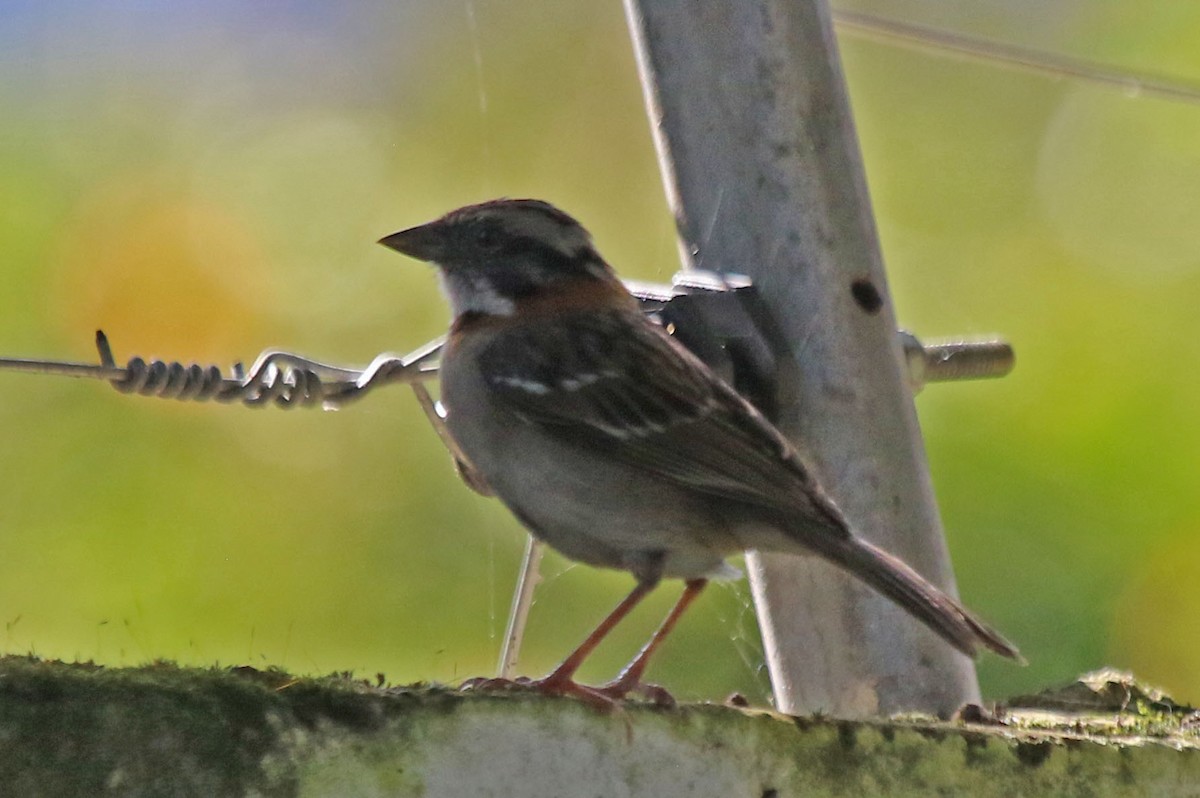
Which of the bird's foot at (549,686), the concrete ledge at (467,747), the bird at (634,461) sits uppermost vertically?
the bird at (634,461)

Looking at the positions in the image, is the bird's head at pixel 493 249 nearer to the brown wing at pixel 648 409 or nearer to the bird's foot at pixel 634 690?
the brown wing at pixel 648 409

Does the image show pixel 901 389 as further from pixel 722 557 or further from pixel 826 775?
pixel 826 775

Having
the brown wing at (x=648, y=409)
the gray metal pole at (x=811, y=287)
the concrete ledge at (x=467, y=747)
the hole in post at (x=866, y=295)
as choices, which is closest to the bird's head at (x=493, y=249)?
the brown wing at (x=648, y=409)

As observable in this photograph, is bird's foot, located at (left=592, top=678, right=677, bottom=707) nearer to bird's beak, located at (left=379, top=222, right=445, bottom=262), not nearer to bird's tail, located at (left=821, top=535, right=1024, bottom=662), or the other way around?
bird's tail, located at (left=821, top=535, right=1024, bottom=662)

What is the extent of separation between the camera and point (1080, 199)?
764 cm

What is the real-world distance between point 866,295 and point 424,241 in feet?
3.51

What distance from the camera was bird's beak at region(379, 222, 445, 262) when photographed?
359cm

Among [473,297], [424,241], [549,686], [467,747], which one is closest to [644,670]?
[549,686]

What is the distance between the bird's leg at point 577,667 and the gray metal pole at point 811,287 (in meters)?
0.62

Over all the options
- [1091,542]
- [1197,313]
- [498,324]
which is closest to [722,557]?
[498,324]

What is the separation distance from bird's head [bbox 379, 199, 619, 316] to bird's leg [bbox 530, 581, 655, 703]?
73 cm

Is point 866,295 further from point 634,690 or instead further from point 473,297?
point 634,690

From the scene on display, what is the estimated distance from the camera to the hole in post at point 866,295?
3.87 meters

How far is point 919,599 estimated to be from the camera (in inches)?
120
